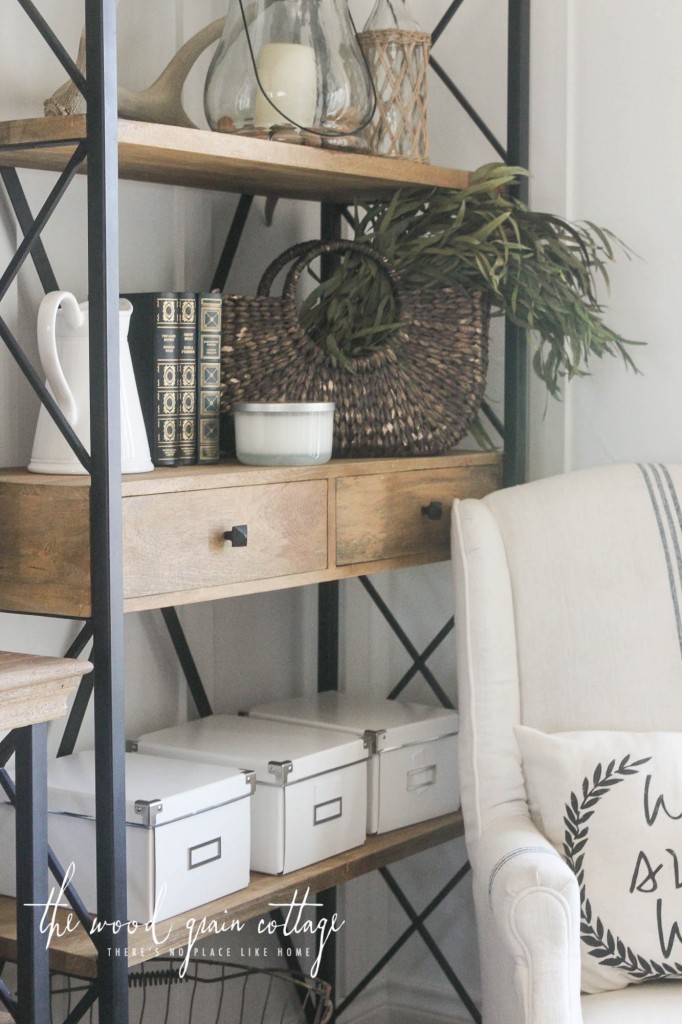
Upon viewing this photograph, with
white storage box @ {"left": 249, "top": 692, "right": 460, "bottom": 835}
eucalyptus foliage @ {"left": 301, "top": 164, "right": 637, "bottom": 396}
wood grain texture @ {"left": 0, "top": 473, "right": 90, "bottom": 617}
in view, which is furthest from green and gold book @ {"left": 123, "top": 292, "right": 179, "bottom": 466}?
white storage box @ {"left": 249, "top": 692, "right": 460, "bottom": 835}

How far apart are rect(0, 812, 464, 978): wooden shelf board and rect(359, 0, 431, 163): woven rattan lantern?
41.0 inches

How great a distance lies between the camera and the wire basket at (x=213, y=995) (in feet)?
6.59

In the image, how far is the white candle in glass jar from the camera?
1.76 metres

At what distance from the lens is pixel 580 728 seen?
1823mm

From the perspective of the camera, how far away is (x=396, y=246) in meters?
2.02

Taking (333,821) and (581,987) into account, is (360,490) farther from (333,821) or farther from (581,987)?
(581,987)

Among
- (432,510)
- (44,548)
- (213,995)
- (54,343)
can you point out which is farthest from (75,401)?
(213,995)

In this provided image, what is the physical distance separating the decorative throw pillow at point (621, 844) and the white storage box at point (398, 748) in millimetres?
334

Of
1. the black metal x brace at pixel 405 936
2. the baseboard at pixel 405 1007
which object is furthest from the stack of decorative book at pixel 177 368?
the baseboard at pixel 405 1007

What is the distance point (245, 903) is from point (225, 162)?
3.14 ft

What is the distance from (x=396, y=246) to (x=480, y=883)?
0.96 metres

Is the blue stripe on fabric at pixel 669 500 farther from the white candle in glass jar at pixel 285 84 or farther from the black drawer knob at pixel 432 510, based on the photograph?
the white candle in glass jar at pixel 285 84

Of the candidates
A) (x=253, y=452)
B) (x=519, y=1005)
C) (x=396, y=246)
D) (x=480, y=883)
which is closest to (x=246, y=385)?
Result: (x=253, y=452)

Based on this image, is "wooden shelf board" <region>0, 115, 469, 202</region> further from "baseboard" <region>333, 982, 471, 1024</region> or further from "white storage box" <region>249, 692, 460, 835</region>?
"baseboard" <region>333, 982, 471, 1024</region>
